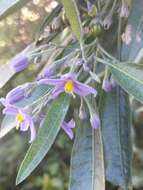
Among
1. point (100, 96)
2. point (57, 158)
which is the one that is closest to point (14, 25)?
point (100, 96)

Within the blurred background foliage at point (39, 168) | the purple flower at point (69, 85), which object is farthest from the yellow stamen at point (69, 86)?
the blurred background foliage at point (39, 168)

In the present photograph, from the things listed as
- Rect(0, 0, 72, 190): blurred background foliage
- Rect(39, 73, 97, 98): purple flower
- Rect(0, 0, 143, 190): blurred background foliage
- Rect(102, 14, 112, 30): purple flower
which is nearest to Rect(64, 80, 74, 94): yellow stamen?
Rect(39, 73, 97, 98): purple flower

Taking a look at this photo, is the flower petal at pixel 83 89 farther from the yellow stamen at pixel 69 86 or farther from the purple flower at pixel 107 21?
the purple flower at pixel 107 21

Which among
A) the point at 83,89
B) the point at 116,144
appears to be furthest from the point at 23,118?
the point at 116,144

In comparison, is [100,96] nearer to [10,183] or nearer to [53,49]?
[53,49]

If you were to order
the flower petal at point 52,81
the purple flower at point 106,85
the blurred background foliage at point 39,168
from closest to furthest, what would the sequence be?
the flower petal at point 52,81 < the purple flower at point 106,85 < the blurred background foliage at point 39,168

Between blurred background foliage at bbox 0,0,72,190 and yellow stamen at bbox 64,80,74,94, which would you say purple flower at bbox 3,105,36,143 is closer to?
yellow stamen at bbox 64,80,74,94
